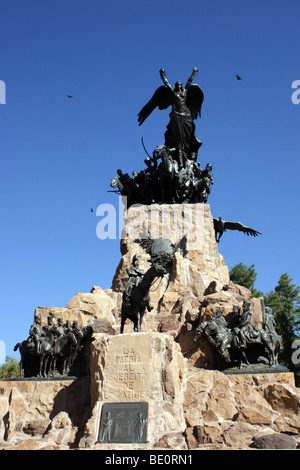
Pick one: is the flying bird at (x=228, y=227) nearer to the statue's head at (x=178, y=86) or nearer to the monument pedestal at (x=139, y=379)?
the statue's head at (x=178, y=86)

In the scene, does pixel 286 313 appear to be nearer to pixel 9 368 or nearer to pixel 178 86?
pixel 178 86

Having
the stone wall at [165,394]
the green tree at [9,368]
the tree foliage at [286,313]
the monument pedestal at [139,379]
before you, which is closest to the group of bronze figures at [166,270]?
the stone wall at [165,394]

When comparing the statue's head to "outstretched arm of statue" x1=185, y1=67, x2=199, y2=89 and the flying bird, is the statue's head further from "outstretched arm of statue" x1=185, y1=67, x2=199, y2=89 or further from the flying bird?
the flying bird

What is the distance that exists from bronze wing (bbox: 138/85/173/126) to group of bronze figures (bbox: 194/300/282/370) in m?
14.9

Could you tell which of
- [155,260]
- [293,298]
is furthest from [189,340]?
[293,298]

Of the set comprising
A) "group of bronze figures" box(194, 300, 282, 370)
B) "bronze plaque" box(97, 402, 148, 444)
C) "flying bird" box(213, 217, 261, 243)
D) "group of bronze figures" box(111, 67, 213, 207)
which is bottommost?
"bronze plaque" box(97, 402, 148, 444)

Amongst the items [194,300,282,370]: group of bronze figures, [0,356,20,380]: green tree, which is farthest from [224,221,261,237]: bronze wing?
[0,356,20,380]: green tree

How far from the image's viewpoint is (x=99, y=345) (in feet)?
33.6

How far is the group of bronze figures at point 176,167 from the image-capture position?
64.8ft

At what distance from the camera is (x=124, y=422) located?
8.63 meters

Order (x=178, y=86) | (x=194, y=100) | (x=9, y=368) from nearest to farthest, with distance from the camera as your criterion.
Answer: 1. (x=178, y=86)
2. (x=194, y=100)
3. (x=9, y=368)

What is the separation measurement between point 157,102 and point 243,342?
52.4 ft

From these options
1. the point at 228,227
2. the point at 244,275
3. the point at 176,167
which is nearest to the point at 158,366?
the point at 176,167

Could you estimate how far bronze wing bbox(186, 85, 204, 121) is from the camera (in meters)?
23.0
